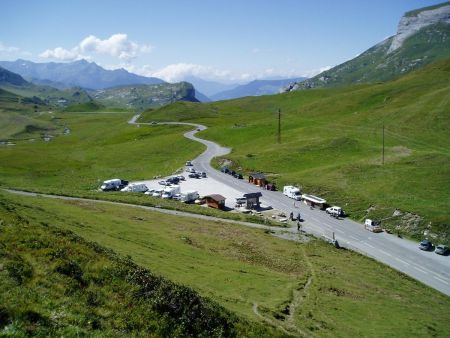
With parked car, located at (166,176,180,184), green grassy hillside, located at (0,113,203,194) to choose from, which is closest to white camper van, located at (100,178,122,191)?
green grassy hillside, located at (0,113,203,194)

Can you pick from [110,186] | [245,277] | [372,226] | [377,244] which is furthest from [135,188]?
[245,277]

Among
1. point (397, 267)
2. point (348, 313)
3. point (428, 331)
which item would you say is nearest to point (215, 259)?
point (348, 313)

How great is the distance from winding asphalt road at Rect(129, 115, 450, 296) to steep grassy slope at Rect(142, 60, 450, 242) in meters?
5.55

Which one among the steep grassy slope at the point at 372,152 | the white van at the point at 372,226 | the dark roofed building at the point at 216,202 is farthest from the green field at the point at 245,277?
the steep grassy slope at the point at 372,152

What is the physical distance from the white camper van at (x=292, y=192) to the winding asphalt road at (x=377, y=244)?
1.19 metres

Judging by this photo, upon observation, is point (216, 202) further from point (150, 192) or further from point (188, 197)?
point (150, 192)

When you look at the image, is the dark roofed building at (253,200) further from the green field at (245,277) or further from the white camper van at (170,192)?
the white camper van at (170,192)

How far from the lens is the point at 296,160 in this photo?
4751 inches

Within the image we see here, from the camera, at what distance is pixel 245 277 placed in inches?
1657

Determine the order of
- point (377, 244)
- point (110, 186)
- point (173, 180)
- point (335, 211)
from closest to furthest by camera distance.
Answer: point (377, 244) → point (335, 211) → point (110, 186) → point (173, 180)

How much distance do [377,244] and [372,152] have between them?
52.7 meters

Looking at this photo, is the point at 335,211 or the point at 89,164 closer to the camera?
the point at 335,211

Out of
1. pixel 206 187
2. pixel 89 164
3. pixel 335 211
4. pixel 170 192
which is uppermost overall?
pixel 170 192

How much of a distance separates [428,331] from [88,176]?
103030mm
